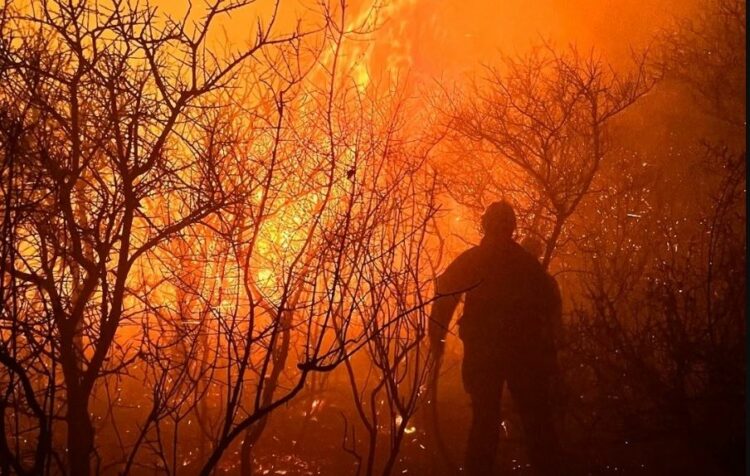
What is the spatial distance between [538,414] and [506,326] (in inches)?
31.3

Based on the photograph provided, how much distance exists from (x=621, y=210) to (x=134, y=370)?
987 cm

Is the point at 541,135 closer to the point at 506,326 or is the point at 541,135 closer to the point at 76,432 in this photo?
the point at 506,326

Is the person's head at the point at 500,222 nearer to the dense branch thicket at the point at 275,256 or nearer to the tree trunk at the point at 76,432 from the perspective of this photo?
the dense branch thicket at the point at 275,256

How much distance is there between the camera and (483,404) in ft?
18.6

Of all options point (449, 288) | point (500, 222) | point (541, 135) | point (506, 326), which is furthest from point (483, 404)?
point (541, 135)

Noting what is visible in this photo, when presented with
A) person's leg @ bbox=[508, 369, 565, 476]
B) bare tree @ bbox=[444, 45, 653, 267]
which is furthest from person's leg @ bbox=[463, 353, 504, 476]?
bare tree @ bbox=[444, 45, 653, 267]

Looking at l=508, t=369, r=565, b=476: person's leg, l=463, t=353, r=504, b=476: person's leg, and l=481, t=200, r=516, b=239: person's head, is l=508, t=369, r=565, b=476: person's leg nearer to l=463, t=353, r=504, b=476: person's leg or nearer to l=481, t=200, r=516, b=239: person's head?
l=463, t=353, r=504, b=476: person's leg

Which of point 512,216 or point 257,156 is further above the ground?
point 257,156

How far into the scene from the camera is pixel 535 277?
18.3ft

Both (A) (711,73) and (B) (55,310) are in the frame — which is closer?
(B) (55,310)

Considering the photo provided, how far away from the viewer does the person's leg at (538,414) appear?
18.4 feet

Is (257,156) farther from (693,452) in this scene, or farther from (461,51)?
(461,51)

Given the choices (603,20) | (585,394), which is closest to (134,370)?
(585,394)

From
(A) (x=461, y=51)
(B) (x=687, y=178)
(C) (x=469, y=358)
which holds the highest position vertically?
(A) (x=461, y=51)
